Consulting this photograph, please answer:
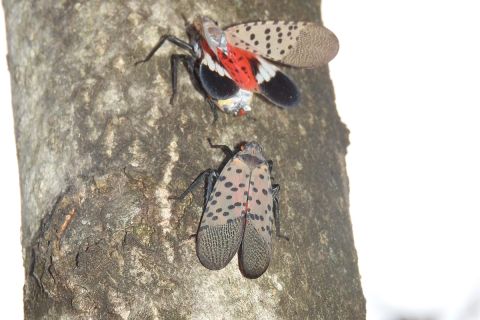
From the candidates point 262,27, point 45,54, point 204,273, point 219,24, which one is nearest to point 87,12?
point 45,54

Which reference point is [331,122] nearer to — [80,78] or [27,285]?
[80,78]

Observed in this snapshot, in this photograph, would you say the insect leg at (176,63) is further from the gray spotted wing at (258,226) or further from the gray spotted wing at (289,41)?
the gray spotted wing at (258,226)

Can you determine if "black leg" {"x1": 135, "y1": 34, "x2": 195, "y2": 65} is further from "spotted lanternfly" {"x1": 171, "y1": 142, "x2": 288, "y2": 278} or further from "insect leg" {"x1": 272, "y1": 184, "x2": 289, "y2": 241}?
"insect leg" {"x1": 272, "y1": 184, "x2": 289, "y2": 241}

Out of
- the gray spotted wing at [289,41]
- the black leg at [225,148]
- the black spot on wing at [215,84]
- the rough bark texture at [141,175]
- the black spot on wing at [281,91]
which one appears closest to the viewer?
the rough bark texture at [141,175]

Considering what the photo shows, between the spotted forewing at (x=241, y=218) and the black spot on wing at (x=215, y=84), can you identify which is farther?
the black spot on wing at (x=215, y=84)

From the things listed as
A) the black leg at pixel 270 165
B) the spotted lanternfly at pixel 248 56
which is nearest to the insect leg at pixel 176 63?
the spotted lanternfly at pixel 248 56

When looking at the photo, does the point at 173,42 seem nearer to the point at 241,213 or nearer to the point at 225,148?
the point at 225,148
